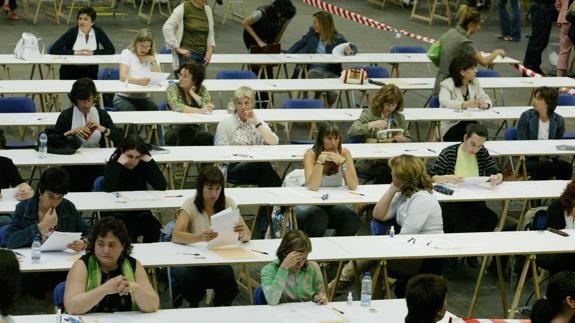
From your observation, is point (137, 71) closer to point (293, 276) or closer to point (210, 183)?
point (210, 183)

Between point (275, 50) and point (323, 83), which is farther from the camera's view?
point (275, 50)

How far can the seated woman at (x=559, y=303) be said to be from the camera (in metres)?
6.45

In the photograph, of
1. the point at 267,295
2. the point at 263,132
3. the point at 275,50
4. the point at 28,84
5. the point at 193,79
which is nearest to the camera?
the point at 267,295

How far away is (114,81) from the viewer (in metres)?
12.7

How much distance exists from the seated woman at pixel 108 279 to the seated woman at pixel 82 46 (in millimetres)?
7088

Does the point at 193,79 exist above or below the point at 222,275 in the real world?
above

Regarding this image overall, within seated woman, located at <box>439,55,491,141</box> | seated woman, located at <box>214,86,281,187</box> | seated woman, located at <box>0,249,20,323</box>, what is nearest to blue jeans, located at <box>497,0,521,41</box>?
seated woman, located at <box>439,55,491,141</box>

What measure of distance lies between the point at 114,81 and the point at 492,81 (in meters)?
4.64

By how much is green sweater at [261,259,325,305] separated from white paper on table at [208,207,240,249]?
68cm

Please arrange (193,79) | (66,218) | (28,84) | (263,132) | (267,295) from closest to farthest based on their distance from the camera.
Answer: (267,295), (66,218), (263,132), (193,79), (28,84)

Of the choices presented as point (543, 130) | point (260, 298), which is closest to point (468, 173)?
point (543, 130)

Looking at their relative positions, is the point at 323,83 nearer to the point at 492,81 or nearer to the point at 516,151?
the point at 492,81

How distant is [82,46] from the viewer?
13875mm

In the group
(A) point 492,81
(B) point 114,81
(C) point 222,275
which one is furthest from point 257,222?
(A) point 492,81
